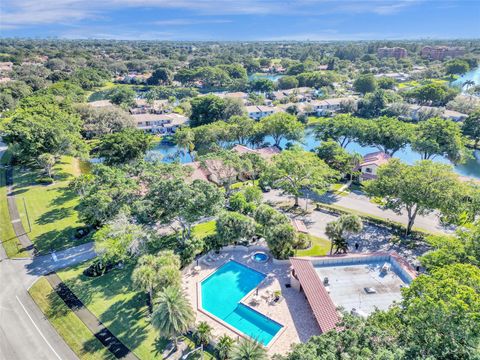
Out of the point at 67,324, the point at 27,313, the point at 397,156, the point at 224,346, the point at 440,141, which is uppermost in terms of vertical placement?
the point at 440,141

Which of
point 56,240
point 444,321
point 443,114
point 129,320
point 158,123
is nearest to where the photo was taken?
point 444,321

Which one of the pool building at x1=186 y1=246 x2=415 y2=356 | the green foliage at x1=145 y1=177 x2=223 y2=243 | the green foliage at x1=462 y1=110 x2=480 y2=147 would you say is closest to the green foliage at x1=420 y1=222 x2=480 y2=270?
the pool building at x1=186 y1=246 x2=415 y2=356

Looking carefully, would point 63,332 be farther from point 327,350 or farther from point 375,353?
point 375,353

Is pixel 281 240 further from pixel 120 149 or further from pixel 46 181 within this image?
pixel 46 181

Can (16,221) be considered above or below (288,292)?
above

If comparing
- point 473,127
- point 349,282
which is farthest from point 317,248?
point 473,127

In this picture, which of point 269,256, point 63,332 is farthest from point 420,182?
point 63,332
